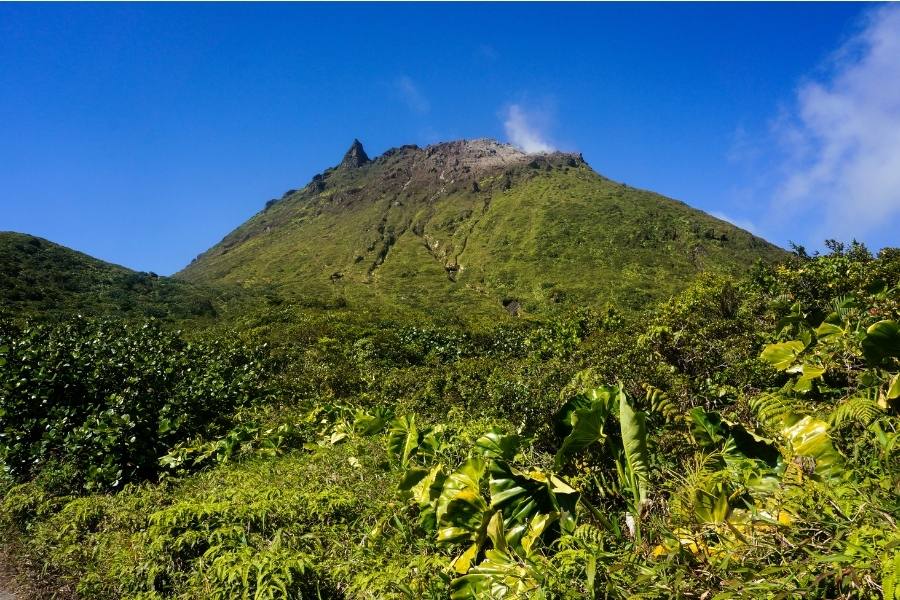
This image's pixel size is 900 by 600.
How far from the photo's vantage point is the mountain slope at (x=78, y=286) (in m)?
30.9

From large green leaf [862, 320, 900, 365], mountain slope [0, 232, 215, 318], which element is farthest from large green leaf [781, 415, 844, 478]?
mountain slope [0, 232, 215, 318]

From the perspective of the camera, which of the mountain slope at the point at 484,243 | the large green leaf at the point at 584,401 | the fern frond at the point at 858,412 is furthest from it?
A: the mountain slope at the point at 484,243

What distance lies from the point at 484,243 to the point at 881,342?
249 feet

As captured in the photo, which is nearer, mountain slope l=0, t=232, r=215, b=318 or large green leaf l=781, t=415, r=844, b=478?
large green leaf l=781, t=415, r=844, b=478

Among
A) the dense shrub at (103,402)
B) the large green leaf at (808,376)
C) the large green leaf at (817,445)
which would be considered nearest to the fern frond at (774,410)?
the large green leaf at (817,445)

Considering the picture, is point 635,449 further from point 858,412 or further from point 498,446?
point 858,412

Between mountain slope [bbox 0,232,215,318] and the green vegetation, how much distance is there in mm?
25064

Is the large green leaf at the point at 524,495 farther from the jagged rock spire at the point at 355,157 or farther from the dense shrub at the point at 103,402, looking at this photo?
the jagged rock spire at the point at 355,157

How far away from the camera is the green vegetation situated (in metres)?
2.20

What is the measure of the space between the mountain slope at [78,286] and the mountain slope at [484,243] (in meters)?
16.5

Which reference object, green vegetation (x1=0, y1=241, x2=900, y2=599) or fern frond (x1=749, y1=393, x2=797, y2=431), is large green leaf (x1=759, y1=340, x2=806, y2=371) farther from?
fern frond (x1=749, y1=393, x2=797, y2=431)

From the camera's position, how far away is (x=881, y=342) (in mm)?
2912

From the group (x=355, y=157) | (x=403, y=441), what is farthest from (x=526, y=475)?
(x=355, y=157)

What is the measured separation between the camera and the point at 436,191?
4200 inches
